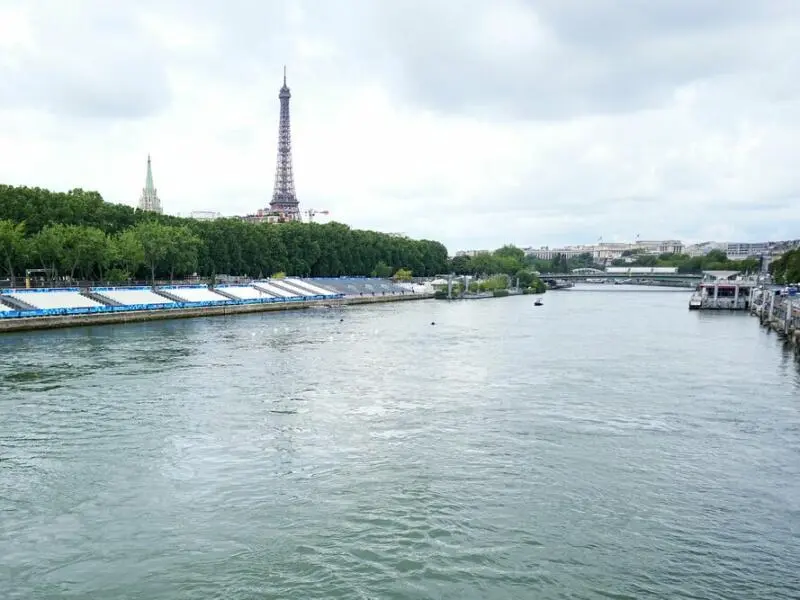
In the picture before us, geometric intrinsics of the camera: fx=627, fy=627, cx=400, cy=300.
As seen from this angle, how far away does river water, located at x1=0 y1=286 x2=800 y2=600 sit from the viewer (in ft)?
32.8

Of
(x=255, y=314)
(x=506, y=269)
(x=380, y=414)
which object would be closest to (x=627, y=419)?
(x=380, y=414)

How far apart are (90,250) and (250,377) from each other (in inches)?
1318

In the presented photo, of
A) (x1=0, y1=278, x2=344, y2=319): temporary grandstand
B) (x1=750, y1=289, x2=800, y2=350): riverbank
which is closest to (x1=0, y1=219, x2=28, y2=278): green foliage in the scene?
(x1=0, y1=278, x2=344, y2=319): temporary grandstand

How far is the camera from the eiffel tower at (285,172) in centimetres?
14425

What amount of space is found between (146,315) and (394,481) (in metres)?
40.3

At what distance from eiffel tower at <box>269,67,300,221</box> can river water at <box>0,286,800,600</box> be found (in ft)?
406

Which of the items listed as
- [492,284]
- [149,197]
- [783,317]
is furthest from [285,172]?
[783,317]

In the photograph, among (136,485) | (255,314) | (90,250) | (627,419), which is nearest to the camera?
(136,485)

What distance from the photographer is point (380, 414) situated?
2000 cm

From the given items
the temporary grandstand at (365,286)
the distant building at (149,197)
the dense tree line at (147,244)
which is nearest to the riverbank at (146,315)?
the dense tree line at (147,244)

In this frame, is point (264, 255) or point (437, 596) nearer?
point (437, 596)

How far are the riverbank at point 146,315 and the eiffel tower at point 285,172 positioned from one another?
7996 cm

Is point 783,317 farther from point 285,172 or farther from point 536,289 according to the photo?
point 285,172

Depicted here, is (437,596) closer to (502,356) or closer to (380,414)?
(380,414)
